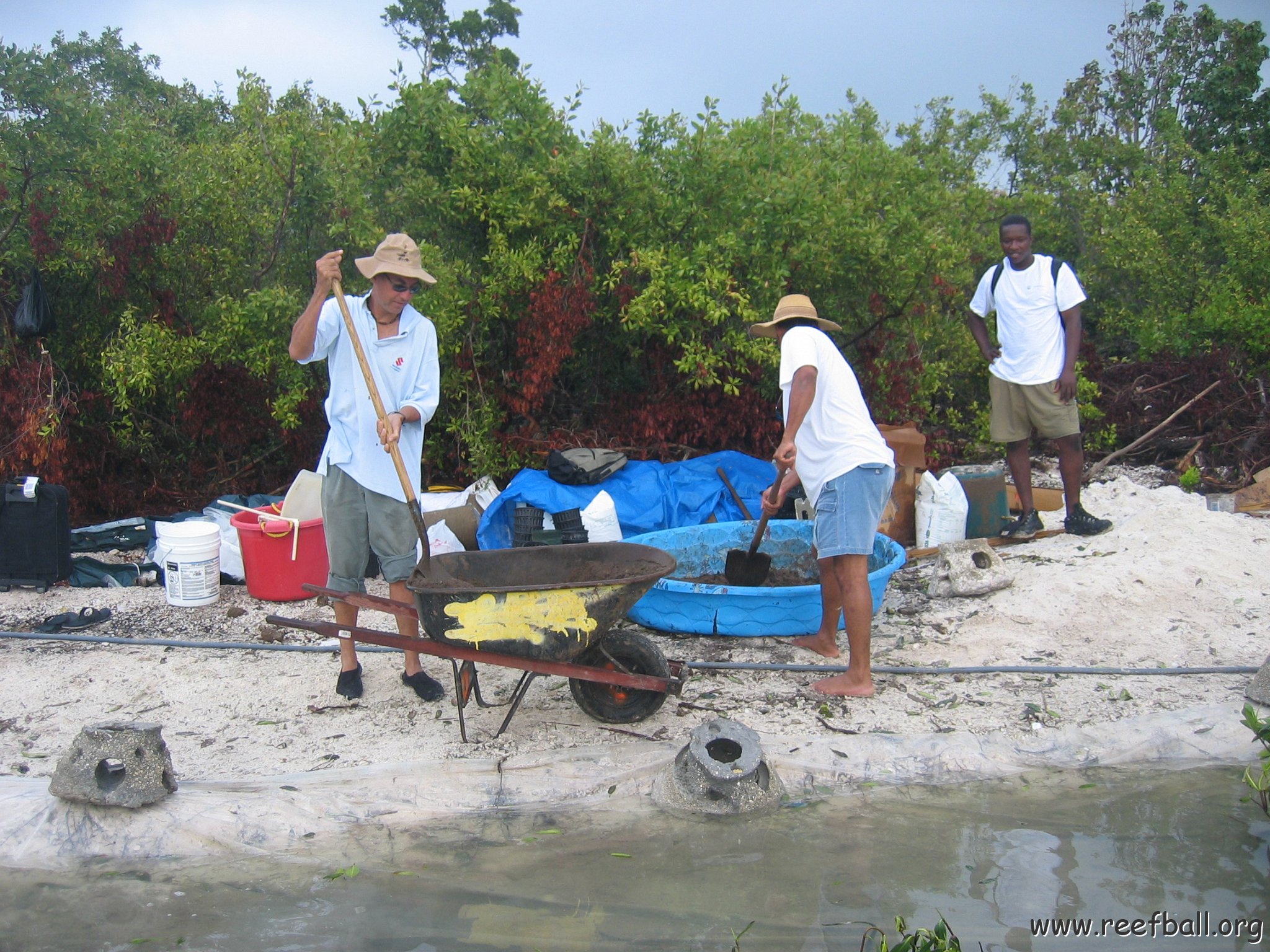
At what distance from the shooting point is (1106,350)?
1070 centimetres

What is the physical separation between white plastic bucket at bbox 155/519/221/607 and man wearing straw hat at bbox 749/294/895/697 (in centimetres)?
336

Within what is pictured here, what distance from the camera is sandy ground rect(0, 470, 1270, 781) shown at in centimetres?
415

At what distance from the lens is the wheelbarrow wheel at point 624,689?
416 centimetres

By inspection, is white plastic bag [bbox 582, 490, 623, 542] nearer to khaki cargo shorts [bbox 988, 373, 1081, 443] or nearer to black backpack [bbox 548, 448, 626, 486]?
black backpack [bbox 548, 448, 626, 486]

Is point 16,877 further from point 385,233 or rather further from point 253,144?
point 253,144

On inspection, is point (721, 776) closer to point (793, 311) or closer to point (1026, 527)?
point (793, 311)

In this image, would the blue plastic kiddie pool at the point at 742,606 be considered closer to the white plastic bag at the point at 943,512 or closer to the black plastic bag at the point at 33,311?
the white plastic bag at the point at 943,512

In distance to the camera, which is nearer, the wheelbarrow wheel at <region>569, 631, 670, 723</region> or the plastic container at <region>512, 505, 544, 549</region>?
the wheelbarrow wheel at <region>569, 631, 670, 723</region>

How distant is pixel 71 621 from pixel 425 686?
2.27m

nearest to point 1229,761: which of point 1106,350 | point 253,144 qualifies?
point 253,144

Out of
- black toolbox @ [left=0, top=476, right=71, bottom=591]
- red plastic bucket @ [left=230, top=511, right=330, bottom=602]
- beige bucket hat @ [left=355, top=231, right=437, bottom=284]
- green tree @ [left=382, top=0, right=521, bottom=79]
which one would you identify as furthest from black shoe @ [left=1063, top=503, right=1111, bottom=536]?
green tree @ [left=382, top=0, right=521, bottom=79]

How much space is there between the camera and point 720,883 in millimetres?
3355

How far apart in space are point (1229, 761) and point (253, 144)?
6655 mm

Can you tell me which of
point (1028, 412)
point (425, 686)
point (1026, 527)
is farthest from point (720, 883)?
point (1028, 412)
